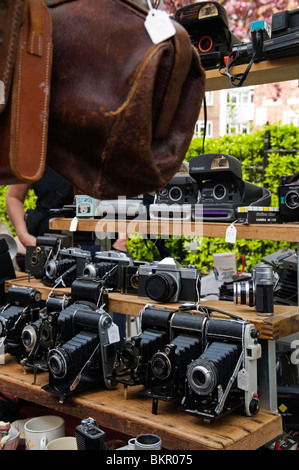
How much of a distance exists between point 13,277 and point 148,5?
9.14 feet

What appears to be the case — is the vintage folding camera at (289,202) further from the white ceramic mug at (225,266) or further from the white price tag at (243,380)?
the white price tag at (243,380)

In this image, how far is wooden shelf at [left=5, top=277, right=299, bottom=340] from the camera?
1960 mm

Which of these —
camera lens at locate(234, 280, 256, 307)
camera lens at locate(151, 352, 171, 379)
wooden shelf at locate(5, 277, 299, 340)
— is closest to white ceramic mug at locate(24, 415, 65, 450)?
camera lens at locate(151, 352, 171, 379)

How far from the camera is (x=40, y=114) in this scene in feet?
1.97

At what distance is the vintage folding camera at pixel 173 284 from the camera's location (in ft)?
7.73

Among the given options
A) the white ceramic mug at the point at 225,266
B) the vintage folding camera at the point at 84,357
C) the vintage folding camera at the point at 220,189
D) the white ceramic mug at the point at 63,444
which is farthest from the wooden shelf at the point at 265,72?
the white ceramic mug at the point at 63,444

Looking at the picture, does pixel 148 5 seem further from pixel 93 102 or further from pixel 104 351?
pixel 104 351

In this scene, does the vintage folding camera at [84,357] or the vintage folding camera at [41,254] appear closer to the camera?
→ the vintage folding camera at [84,357]

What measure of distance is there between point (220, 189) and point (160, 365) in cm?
98

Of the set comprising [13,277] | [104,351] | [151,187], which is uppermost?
[151,187]

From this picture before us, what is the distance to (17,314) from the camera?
2715 mm

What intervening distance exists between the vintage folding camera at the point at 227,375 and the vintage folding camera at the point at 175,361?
0.22 ft

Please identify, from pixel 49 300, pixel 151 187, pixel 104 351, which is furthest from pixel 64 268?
pixel 151 187

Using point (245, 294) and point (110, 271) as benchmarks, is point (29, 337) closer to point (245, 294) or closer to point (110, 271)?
point (110, 271)
